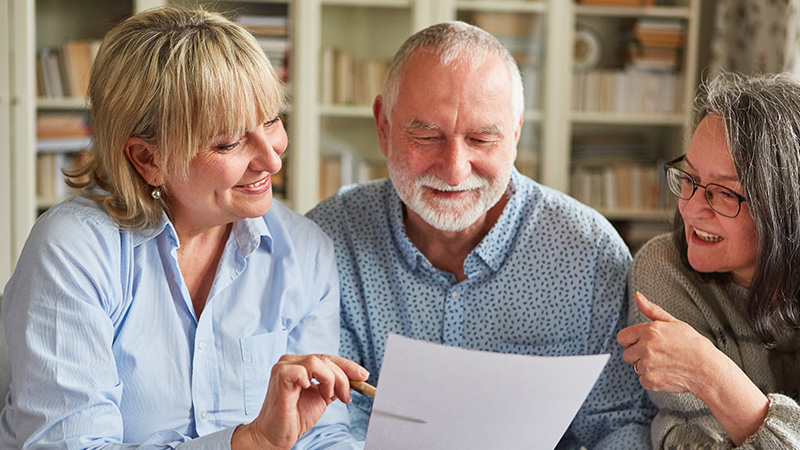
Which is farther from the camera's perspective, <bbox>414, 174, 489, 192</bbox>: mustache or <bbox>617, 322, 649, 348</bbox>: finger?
<bbox>414, 174, 489, 192</bbox>: mustache

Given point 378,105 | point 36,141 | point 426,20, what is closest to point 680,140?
point 426,20

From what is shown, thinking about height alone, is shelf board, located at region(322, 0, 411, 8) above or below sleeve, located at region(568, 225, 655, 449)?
above

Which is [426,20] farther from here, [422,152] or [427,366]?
[427,366]

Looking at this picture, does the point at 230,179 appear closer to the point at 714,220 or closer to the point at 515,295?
the point at 515,295

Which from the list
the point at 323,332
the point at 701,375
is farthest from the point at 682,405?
the point at 323,332

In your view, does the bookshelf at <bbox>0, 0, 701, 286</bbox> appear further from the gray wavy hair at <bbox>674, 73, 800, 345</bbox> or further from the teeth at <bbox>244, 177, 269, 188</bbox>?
the gray wavy hair at <bbox>674, 73, 800, 345</bbox>

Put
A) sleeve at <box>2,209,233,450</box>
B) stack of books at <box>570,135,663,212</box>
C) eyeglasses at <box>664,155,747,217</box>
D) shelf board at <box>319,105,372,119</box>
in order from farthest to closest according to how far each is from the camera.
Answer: stack of books at <box>570,135,663,212</box>, shelf board at <box>319,105,372,119</box>, eyeglasses at <box>664,155,747,217</box>, sleeve at <box>2,209,233,450</box>

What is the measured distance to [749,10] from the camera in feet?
11.5

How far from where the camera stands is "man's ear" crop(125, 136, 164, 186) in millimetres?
1221

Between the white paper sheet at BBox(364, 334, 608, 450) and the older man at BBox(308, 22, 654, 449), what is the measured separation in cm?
42

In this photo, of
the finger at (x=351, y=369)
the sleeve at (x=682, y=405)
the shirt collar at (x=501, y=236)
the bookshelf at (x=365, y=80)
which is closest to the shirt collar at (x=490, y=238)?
the shirt collar at (x=501, y=236)

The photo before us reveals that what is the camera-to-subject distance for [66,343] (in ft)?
3.59

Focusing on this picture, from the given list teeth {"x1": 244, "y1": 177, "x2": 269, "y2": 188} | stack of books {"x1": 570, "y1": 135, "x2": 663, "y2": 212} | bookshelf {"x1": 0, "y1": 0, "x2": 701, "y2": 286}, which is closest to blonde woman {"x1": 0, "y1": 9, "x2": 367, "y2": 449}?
teeth {"x1": 244, "y1": 177, "x2": 269, "y2": 188}

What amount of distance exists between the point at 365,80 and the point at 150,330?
2566 mm
